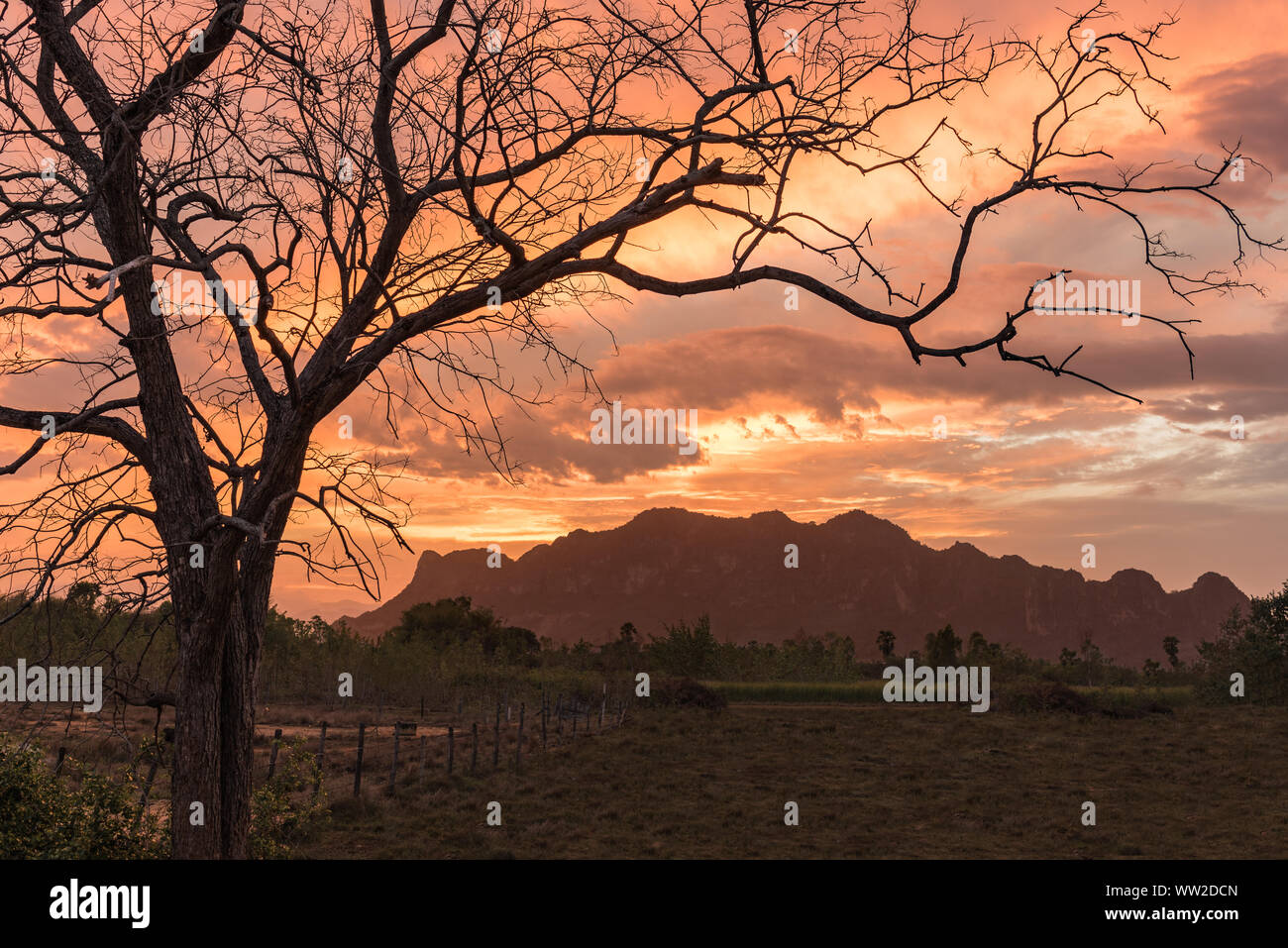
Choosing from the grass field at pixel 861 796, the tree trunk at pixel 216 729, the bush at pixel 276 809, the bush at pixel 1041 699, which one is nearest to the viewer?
the tree trunk at pixel 216 729

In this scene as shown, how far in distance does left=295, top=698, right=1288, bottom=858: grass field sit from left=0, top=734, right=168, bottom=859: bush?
5.00 metres

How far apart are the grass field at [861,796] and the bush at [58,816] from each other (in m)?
5.00

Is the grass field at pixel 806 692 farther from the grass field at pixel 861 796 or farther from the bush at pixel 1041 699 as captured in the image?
the grass field at pixel 861 796

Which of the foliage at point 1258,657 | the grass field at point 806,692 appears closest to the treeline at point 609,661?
the foliage at point 1258,657

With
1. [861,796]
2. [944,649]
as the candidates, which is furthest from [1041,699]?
[944,649]

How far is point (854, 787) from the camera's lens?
21.8m

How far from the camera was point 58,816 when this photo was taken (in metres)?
9.03

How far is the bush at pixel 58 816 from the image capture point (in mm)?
8797

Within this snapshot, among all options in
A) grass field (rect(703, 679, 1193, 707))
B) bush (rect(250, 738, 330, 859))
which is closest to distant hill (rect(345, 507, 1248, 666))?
grass field (rect(703, 679, 1193, 707))

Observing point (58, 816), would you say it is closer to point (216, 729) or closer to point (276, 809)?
point (276, 809)

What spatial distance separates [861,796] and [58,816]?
16344mm
